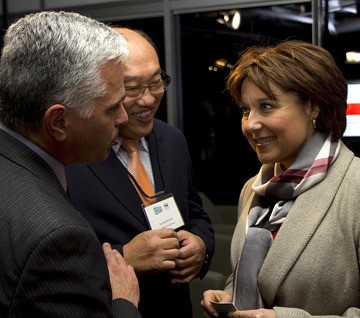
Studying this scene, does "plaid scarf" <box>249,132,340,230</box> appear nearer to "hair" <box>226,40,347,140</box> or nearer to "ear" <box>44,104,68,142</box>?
"hair" <box>226,40,347,140</box>

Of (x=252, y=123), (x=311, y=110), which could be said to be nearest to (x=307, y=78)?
(x=311, y=110)

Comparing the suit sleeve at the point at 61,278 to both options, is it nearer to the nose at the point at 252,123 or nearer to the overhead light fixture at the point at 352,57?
the nose at the point at 252,123

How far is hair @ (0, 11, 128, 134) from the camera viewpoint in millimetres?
1474

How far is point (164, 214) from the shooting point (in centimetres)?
243

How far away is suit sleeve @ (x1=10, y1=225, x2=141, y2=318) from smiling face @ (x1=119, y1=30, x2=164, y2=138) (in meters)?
1.07

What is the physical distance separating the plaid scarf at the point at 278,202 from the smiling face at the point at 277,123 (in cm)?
5

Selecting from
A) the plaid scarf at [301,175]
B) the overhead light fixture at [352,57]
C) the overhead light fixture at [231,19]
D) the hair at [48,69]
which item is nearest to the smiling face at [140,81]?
the plaid scarf at [301,175]

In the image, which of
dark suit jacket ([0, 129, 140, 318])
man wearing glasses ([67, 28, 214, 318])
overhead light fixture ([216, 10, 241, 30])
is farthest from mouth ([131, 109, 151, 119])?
overhead light fixture ([216, 10, 241, 30])

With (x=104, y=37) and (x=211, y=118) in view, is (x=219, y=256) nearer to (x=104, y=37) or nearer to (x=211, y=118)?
(x=211, y=118)

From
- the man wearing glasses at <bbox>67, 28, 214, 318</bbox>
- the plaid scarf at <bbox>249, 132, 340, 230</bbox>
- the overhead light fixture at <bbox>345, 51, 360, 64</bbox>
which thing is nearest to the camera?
the plaid scarf at <bbox>249, 132, 340, 230</bbox>

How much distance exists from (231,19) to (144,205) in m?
2.97

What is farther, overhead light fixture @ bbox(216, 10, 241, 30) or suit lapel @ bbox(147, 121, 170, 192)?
overhead light fixture @ bbox(216, 10, 241, 30)

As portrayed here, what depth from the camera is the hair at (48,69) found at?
1.47 metres

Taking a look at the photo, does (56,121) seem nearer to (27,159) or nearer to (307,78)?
(27,159)
